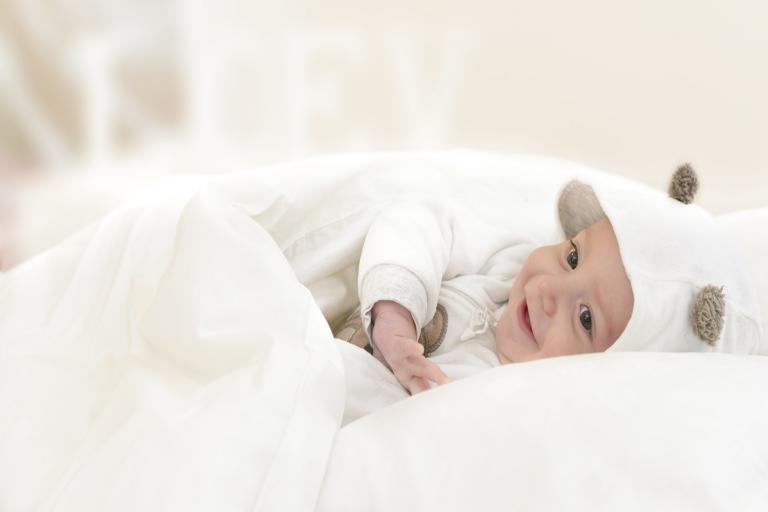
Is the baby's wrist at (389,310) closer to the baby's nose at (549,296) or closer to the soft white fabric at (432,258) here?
the soft white fabric at (432,258)

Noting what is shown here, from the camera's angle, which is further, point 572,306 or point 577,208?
point 577,208

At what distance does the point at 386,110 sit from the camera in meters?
1.67

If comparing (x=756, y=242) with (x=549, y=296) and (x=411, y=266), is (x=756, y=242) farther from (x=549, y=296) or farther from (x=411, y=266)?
(x=411, y=266)

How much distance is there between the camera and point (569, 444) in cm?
55

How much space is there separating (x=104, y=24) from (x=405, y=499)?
90 cm

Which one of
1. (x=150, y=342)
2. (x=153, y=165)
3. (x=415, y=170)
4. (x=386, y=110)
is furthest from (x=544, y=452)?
(x=386, y=110)

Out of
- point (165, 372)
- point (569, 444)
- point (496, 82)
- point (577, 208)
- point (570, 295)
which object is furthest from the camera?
point (496, 82)

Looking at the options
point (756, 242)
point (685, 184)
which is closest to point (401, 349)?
point (685, 184)

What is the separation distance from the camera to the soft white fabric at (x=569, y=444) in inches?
20.4

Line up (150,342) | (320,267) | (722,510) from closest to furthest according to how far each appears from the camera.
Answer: (722,510) < (150,342) < (320,267)

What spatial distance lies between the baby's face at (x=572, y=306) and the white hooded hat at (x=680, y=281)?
0.09ft

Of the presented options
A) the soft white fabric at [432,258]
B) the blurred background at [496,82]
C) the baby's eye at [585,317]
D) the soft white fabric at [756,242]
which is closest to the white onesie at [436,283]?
the soft white fabric at [432,258]

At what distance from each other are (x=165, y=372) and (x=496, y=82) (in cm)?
119

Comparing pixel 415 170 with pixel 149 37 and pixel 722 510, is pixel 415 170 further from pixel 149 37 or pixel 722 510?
pixel 722 510
